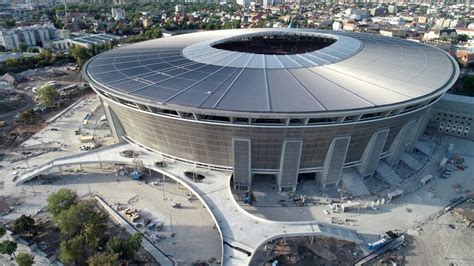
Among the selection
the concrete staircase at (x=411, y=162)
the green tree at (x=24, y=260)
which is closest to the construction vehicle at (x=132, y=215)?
the green tree at (x=24, y=260)

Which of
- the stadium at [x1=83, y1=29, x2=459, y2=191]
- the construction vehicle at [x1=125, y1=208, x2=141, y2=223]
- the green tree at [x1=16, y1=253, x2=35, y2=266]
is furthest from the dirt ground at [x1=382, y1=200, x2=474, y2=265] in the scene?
the green tree at [x1=16, y1=253, x2=35, y2=266]

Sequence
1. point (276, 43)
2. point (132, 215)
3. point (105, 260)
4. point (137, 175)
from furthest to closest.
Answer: point (276, 43), point (137, 175), point (132, 215), point (105, 260)

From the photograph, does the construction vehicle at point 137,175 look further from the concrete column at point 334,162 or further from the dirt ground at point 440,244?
the dirt ground at point 440,244

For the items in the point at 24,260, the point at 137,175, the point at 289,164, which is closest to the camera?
the point at 24,260

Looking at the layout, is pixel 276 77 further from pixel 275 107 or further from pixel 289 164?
pixel 289 164

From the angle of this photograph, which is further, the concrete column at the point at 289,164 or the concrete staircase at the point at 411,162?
the concrete staircase at the point at 411,162

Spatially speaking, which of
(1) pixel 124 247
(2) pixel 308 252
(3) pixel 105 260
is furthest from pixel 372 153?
(3) pixel 105 260

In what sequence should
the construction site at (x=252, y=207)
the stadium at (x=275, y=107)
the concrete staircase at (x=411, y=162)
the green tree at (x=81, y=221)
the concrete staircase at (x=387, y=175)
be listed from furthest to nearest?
the concrete staircase at (x=411, y=162) < the concrete staircase at (x=387, y=175) < the stadium at (x=275, y=107) < the construction site at (x=252, y=207) < the green tree at (x=81, y=221)
